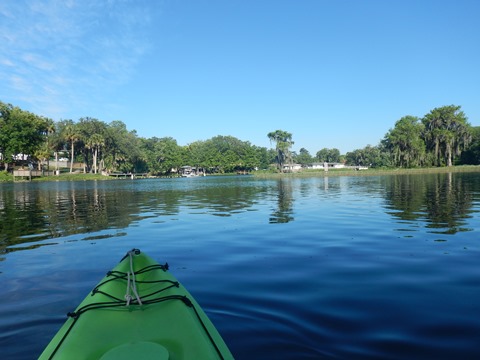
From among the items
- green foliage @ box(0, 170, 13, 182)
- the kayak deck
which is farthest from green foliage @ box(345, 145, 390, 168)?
the kayak deck

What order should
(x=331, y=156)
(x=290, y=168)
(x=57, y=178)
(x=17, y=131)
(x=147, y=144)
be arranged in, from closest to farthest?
1. (x=17, y=131)
2. (x=57, y=178)
3. (x=290, y=168)
4. (x=147, y=144)
5. (x=331, y=156)

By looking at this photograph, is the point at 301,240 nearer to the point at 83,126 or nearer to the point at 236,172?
the point at 83,126

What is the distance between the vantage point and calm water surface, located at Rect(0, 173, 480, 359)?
4434mm

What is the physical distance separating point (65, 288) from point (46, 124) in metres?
90.0

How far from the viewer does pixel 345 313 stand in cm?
521

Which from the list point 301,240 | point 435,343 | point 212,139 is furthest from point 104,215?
point 212,139

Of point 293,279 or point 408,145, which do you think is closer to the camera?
point 293,279

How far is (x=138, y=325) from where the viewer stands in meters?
3.54

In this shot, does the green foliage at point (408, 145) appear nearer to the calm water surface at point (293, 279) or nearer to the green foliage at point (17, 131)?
the calm water surface at point (293, 279)

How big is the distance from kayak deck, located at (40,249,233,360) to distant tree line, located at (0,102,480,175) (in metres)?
85.1

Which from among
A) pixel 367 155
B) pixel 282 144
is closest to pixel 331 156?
pixel 367 155

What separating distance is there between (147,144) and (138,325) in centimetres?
14658

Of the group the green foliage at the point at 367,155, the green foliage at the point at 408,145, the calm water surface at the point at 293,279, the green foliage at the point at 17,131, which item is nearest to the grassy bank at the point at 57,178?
the green foliage at the point at 17,131

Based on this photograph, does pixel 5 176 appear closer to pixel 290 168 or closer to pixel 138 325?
pixel 138 325
